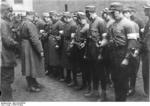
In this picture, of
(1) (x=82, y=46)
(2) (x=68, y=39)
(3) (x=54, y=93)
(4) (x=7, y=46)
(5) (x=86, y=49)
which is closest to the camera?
(4) (x=7, y=46)

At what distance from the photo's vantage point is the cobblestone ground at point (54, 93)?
473 centimetres

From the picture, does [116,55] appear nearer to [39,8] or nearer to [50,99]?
[50,99]

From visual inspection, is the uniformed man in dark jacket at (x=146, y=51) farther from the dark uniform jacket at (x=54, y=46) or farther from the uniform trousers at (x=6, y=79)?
the dark uniform jacket at (x=54, y=46)

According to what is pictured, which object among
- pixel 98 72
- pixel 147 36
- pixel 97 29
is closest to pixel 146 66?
pixel 147 36

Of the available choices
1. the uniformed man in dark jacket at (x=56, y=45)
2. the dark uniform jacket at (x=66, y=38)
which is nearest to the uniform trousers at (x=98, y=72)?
the dark uniform jacket at (x=66, y=38)

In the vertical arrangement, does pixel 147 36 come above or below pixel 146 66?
above

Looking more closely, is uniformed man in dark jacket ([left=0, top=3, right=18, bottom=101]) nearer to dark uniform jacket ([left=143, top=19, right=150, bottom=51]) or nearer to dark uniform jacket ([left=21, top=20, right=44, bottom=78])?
dark uniform jacket ([left=21, top=20, right=44, bottom=78])

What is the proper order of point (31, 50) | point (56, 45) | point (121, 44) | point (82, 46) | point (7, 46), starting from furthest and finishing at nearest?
point (56, 45)
point (31, 50)
point (82, 46)
point (7, 46)
point (121, 44)

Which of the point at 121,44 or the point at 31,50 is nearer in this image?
the point at 121,44

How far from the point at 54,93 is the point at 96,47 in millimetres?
1053

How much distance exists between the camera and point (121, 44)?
12.4 ft

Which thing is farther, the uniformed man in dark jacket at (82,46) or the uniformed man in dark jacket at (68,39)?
the uniformed man in dark jacket at (68,39)

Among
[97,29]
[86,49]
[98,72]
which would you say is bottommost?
[98,72]

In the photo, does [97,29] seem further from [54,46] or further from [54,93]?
[54,46]
